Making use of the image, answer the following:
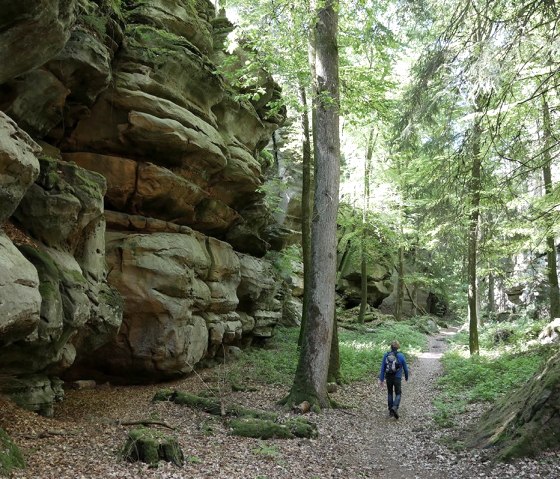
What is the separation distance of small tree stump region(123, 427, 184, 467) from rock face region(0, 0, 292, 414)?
2.27 meters

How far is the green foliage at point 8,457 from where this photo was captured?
5.23m

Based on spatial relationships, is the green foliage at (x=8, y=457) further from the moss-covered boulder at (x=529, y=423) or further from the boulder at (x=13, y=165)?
the moss-covered boulder at (x=529, y=423)

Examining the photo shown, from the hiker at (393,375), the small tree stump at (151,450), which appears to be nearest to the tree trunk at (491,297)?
the hiker at (393,375)

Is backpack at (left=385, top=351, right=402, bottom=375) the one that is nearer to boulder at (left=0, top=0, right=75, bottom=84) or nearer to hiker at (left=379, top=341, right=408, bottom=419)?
hiker at (left=379, top=341, right=408, bottom=419)

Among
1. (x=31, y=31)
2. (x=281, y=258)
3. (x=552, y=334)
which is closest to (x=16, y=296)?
(x=31, y=31)

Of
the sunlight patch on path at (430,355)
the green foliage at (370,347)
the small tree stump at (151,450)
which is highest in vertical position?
the green foliage at (370,347)

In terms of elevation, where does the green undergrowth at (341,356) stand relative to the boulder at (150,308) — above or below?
below

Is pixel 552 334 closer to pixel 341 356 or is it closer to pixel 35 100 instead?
pixel 341 356

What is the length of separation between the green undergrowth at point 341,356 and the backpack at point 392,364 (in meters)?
3.16

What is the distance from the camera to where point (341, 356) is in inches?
662

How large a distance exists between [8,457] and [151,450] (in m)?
1.76

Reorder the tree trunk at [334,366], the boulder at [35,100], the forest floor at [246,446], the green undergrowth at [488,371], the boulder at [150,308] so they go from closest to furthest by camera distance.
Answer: the forest floor at [246,446], the boulder at [35,100], the green undergrowth at [488,371], the boulder at [150,308], the tree trunk at [334,366]

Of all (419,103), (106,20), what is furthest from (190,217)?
(419,103)

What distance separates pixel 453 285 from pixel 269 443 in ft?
124
